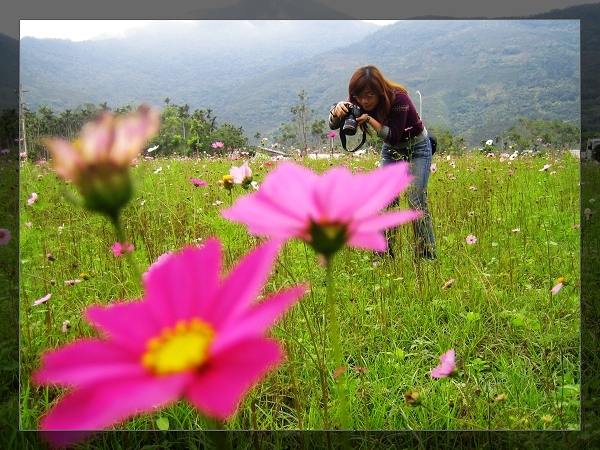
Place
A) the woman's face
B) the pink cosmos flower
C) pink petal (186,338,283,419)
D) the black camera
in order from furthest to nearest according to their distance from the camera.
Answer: the woman's face
the black camera
the pink cosmos flower
pink petal (186,338,283,419)

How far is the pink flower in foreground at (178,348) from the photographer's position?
0.31 ft

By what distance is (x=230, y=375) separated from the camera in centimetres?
10

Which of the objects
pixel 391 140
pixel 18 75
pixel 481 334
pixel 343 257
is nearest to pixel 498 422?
pixel 481 334

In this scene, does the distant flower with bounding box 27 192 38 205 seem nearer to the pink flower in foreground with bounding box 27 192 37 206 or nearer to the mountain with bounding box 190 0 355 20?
the pink flower in foreground with bounding box 27 192 37 206

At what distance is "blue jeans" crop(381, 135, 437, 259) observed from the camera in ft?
3.35

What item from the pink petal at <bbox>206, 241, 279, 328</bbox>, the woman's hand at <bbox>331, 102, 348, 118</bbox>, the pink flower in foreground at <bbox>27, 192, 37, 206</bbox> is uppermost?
the woman's hand at <bbox>331, 102, 348, 118</bbox>

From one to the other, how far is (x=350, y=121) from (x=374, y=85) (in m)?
0.31

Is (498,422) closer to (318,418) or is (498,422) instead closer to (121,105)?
(318,418)

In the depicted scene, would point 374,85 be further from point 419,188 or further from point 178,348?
point 178,348

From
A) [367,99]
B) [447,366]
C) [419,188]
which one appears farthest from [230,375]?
[419,188]

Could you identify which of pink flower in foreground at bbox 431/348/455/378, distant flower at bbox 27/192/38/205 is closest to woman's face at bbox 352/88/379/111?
pink flower in foreground at bbox 431/348/455/378

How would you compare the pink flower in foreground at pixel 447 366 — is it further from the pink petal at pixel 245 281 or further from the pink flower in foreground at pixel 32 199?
the pink flower in foreground at pixel 32 199

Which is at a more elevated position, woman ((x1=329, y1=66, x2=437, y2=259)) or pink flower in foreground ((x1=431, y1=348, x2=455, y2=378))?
woman ((x1=329, y1=66, x2=437, y2=259))

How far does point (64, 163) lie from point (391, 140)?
86 centimetres
